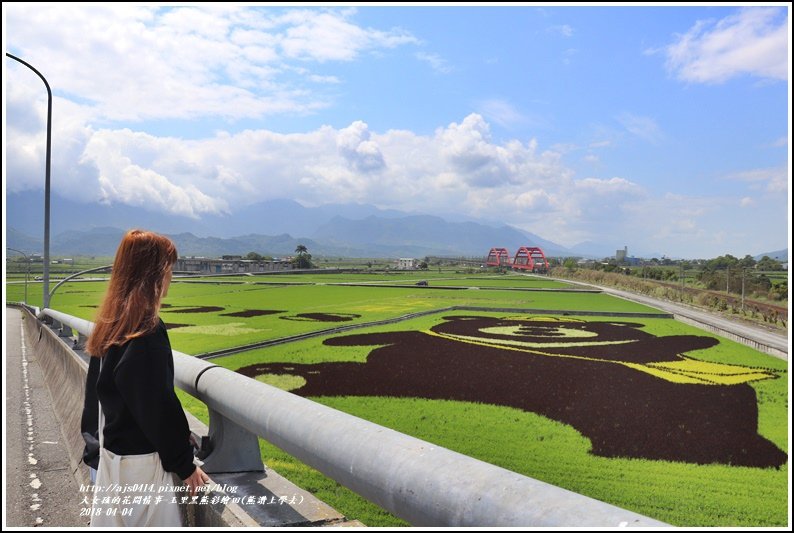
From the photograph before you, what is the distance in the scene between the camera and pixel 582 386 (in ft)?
45.3

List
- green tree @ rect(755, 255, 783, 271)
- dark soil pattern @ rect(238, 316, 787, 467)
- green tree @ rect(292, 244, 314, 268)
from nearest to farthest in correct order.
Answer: dark soil pattern @ rect(238, 316, 787, 467), green tree @ rect(755, 255, 783, 271), green tree @ rect(292, 244, 314, 268)

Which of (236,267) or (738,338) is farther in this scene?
(236,267)

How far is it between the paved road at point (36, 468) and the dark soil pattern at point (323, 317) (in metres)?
15.6

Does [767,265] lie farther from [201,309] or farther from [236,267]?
[236,267]

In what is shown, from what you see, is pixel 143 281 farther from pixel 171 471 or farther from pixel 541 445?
pixel 541 445

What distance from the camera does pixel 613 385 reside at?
1406 cm

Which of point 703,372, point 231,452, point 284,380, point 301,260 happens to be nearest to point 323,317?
point 284,380

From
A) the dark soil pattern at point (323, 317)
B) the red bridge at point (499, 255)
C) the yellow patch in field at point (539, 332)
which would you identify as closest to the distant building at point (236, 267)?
the dark soil pattern at point (323, 317)

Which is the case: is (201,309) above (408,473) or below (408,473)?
below

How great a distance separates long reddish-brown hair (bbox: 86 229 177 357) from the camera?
2.54 metres

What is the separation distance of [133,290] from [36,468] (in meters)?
5.39

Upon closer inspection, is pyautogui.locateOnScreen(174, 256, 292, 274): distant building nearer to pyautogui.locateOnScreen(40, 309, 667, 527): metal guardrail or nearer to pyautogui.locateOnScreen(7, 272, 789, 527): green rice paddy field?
pyautogui.locateOnScreen(7, 272, 789, 527): green rice paddy field

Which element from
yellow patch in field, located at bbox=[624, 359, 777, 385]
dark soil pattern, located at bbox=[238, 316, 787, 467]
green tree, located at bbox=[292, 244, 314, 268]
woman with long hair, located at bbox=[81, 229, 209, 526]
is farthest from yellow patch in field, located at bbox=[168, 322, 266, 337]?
green tree, located at bbox=[292, 244, 314, 268]

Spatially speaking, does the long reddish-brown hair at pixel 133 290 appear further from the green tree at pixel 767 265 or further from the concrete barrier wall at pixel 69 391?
the green tree at pixel 767 265
